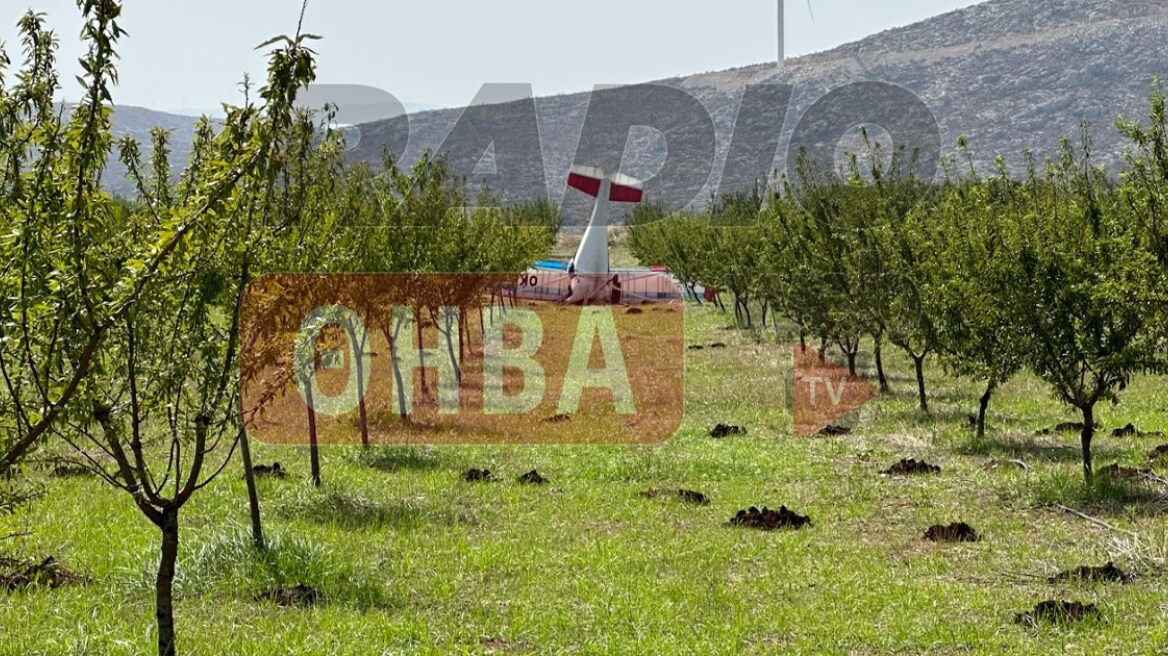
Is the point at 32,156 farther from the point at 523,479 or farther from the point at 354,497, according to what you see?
the point at 523,479

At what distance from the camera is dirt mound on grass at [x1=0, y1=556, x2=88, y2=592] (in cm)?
961

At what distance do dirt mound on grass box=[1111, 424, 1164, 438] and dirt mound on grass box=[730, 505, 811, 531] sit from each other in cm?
760

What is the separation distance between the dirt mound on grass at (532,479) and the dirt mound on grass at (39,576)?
20.6 feet

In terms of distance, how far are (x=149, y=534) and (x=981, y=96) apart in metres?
166

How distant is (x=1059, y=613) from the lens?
884cm

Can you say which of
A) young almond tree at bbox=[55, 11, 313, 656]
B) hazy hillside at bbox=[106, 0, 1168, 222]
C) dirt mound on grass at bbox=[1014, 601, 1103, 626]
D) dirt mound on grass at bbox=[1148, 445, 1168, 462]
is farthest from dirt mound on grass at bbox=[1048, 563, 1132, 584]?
hazy hillside at bbox=[106, 0, 1168, 222]

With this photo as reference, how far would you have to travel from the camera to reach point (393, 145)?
551 ft

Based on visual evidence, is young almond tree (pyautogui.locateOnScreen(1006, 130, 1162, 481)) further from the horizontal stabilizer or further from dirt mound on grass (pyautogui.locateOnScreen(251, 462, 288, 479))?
the horizontal stabilizer

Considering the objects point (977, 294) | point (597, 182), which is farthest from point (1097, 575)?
point (597, 182)

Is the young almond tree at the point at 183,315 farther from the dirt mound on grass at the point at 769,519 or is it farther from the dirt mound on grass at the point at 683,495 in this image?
the dirt mound on grass at the point at 683,495

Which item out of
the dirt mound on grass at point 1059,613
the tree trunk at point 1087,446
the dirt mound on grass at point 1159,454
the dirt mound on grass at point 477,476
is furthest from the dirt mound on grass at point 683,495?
the dirt mound on grass at point 1159,454

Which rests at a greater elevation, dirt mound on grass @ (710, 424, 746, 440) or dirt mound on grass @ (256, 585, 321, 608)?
dirt mound on grass @ (256, 585, 321, 608)

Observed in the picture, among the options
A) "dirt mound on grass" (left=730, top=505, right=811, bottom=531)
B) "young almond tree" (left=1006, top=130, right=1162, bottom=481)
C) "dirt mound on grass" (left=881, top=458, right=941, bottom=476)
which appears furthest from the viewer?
"dirt mound on grass" (left=881, top=458, right=941, bottom=476)

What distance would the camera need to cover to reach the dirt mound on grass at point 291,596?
31.0ft
